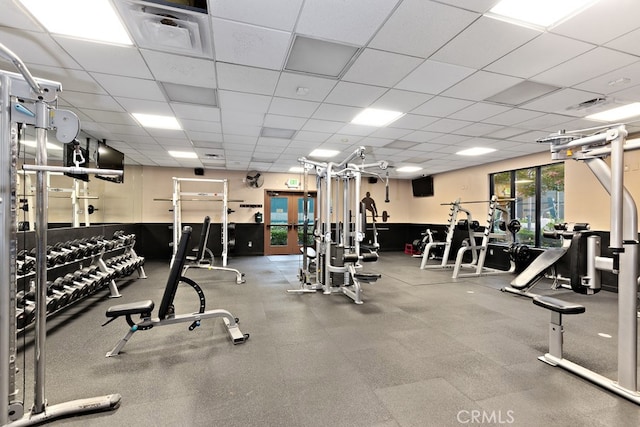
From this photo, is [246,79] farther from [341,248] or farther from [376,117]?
[341,248]

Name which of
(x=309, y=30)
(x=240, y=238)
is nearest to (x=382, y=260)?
(x=240, y=238)

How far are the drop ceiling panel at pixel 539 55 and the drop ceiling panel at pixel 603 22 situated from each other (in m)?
0.07

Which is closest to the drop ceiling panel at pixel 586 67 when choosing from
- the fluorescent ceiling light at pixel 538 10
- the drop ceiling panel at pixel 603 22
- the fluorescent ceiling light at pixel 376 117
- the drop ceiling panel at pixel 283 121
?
the drop ceiling panel at pixel 603 22

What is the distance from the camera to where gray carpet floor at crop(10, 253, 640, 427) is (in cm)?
174

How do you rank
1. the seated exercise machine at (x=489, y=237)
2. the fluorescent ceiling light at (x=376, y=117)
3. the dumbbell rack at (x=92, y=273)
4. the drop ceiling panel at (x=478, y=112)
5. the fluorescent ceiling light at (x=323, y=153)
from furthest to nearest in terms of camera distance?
the fluorescent ceiling light at (x=323, y=153) → the seated exercise machine at (x=489, y=237) → the fluorescent ceiling light at (x=376, y=117) → the drop ceiling panel at (x=478, y=112) → the dumbbell rack at (x=92, y=273)

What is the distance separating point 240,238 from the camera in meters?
8.55

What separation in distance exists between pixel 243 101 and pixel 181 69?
85cm

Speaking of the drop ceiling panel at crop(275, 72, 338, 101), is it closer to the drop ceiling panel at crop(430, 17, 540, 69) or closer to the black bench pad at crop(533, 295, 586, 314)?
the drop ceiling panel at crop(430, 17, 540, 69)

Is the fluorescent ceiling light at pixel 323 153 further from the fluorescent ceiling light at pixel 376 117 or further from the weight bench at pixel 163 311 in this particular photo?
the weight bench at pixel 163 311

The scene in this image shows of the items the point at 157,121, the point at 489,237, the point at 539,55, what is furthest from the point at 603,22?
the point at 157,121

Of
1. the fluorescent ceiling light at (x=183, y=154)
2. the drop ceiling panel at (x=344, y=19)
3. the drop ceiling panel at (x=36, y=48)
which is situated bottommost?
the fluorescent ceiling light at (x=183, y=154)

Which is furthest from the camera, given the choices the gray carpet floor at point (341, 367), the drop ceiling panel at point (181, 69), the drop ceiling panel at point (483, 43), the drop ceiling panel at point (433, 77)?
the drop ceiling panel at point (433, 77)

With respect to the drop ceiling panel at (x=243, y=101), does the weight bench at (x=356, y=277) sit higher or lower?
lower

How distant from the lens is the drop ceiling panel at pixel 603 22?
187 centimetres
